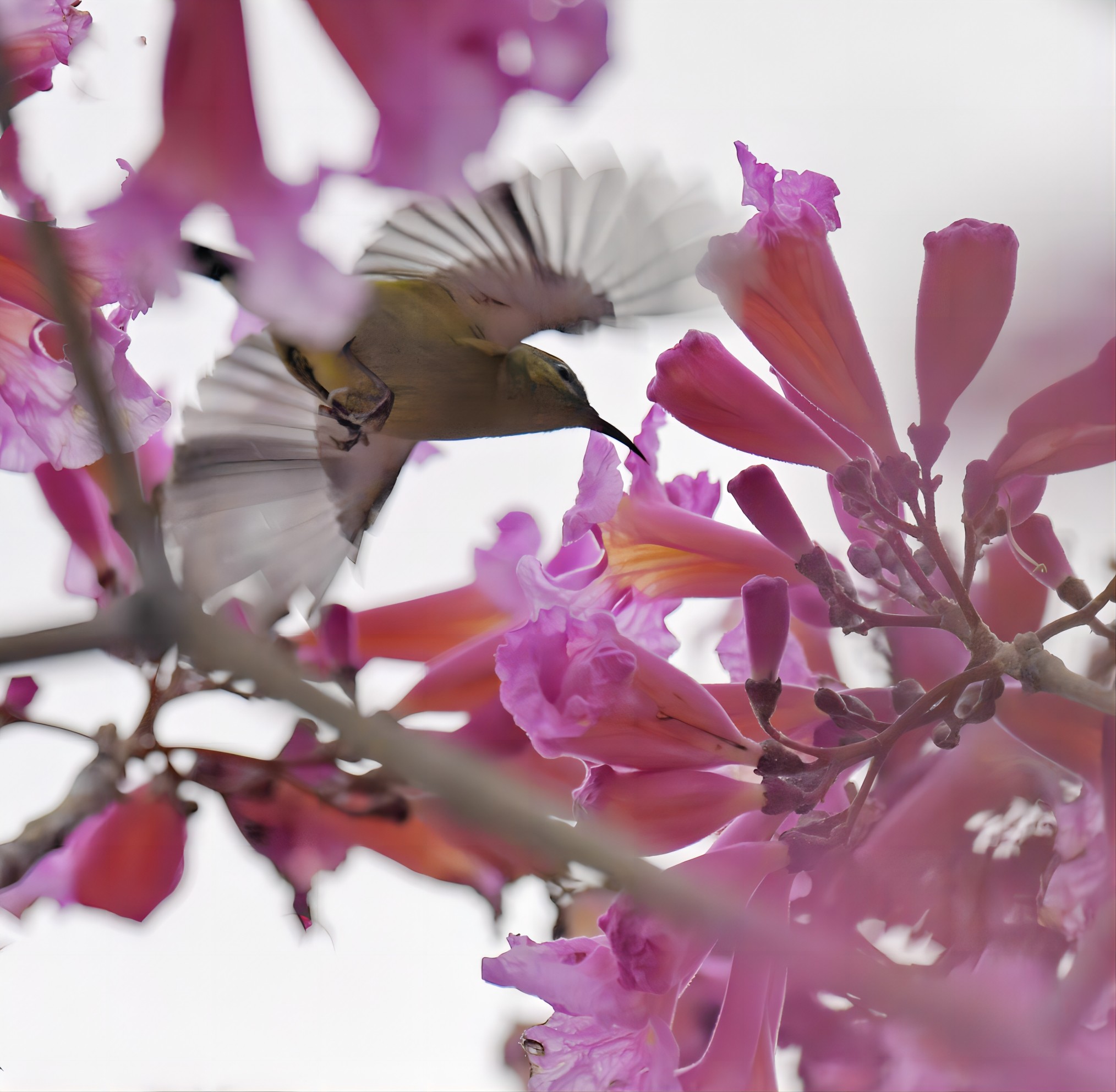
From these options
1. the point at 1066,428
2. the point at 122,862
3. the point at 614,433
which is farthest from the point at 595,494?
the point at 122,862

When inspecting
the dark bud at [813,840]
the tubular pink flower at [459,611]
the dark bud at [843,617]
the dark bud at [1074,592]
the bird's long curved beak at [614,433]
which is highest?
the bird's long curved beak at [614,433]

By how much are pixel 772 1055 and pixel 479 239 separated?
0.33 m

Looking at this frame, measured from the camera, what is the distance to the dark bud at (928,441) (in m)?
0.40

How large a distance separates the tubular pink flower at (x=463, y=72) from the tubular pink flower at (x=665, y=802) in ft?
0.68

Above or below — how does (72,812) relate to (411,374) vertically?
below

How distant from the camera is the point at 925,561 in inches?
15.2

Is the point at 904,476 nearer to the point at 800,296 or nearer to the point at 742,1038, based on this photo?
the point at 800,296

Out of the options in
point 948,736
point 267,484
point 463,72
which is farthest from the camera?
point 267,484

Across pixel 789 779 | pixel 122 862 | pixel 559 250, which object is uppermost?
pixel 559 250

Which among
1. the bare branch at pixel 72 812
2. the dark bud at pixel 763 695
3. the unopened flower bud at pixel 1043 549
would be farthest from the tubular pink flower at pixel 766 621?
the bare branch at pixel 72 812

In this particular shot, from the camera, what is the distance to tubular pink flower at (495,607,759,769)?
34 cm

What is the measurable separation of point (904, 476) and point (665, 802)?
143 mm

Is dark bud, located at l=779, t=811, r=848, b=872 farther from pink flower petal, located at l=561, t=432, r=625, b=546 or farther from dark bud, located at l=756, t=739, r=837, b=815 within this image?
pink flower petal, located at l=561, t=432, r=625, b=546

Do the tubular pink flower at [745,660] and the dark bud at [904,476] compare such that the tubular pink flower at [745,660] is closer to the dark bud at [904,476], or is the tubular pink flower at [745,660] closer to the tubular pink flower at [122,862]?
the dark bud at [904,476]
